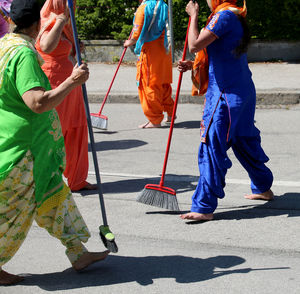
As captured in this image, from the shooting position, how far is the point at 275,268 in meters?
4.35

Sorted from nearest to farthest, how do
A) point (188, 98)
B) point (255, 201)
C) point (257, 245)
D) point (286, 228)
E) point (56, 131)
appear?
1. point (56, 131)
2. point (257, 245)
3. point (286, 228)
4. point (255, 201)
5. point (188, 98)

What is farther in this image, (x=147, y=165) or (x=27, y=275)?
(x=147, y=165)

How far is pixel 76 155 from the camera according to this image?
6227 millimetres

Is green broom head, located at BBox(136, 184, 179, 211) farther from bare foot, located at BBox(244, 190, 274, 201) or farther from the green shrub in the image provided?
the green shrub

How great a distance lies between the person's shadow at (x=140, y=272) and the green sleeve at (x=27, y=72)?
4.03 feet

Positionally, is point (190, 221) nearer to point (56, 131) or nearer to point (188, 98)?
point (56, 131)

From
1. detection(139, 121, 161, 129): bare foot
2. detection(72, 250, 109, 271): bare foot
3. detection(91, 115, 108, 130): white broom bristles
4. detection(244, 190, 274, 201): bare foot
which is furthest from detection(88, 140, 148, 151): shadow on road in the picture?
detection(72, 250, 109, 271): bare foot

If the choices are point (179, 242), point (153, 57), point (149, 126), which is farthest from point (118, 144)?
point (179, 242)

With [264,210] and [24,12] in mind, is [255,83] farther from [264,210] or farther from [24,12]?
[24,12]

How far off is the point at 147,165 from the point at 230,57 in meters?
2.35

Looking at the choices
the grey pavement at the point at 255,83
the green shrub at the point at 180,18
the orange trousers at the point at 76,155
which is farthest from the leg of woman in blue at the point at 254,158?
the green shrub at the point at 180,18

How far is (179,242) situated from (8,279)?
127cm

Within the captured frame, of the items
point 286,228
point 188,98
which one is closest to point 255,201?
point 286,228

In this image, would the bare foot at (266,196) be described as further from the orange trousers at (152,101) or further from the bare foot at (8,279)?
the orange trousers at (152,101)
